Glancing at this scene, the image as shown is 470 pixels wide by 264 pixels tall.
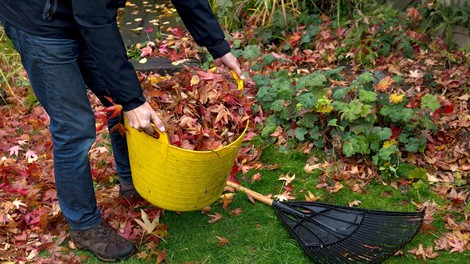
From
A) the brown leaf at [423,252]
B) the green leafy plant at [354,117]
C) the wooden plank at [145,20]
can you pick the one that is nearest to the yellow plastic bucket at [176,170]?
the brown leaf at [423,252]

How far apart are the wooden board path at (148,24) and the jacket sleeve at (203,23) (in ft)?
6.54

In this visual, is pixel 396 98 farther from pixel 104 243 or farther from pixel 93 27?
pixel 93 27

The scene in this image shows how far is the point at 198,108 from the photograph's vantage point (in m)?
2.81

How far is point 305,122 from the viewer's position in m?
3.79

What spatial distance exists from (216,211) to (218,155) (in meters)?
0.83

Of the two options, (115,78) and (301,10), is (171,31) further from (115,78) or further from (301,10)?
(115,78)

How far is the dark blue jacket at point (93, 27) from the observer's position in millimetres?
2121

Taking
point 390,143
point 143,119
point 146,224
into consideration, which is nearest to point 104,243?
point 146,224

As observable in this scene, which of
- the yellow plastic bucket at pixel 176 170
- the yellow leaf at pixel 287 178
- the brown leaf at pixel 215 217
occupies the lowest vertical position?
the yellow leaf at pixel 287 178

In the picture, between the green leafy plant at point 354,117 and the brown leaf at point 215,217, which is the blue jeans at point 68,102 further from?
the green leafy plant at point 354,117

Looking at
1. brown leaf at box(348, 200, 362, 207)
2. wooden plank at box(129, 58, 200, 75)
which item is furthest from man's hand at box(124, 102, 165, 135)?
wooden plank at box(129, 58, 200, 75)

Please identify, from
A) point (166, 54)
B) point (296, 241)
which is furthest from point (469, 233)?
point (166, 54)

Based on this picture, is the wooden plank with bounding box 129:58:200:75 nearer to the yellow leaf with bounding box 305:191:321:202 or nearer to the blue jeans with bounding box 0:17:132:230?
the yellow leaf with bounding box 305:191:321:202

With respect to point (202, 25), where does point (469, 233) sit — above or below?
below
